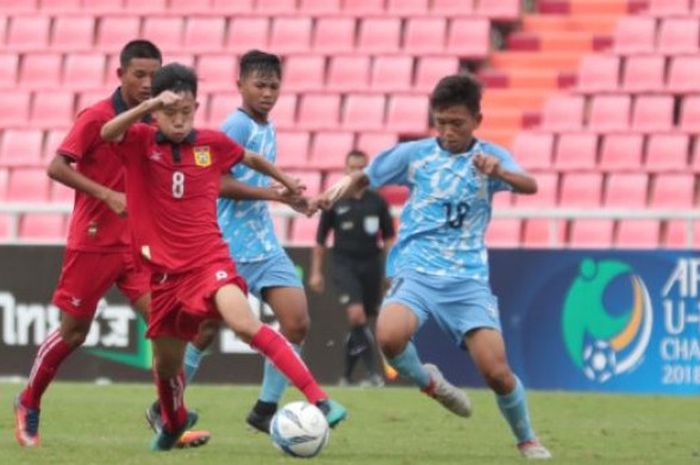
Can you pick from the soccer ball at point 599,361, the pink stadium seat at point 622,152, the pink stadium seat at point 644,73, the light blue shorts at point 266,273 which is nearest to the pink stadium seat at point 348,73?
the pink stadium seat at point 644,73

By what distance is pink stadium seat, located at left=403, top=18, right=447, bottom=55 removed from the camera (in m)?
23.4

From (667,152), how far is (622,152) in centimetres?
49

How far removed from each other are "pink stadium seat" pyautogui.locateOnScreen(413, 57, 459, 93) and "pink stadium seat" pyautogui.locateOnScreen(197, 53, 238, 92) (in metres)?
2.27

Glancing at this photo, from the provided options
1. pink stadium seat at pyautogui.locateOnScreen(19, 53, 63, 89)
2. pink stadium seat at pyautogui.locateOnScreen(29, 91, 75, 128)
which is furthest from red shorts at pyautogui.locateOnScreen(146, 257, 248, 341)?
pink stadium seat at pyautogui.locateOnScreen(19, 53, 63, 89)

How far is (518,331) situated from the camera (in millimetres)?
17672

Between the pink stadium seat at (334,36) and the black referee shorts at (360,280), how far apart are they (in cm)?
575

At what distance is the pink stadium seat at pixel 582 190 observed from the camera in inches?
813

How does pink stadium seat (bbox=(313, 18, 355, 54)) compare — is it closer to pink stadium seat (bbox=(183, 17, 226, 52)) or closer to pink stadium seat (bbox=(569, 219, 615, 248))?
pink stadium seat (bbox=(183, 17, 226, 52))

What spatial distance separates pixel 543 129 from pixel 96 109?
11376mm

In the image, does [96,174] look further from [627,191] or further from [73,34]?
[73,34]

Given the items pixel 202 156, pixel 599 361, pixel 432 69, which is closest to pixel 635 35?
pixel 432 69

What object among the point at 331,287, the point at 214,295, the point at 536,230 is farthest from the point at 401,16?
the point at 214,295

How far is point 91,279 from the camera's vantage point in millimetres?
11203

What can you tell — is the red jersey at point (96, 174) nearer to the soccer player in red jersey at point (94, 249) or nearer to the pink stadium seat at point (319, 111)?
the soccer player in red jersey at point (94, 249)
